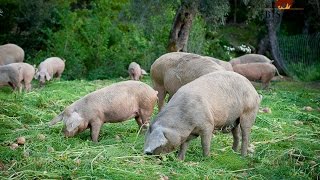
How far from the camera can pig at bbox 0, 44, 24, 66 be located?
66.2ft

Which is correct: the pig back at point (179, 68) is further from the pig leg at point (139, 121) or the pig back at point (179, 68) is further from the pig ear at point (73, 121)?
the pig ear at point (73, 121)

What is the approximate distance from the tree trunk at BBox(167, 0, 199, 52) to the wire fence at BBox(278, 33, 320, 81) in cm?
618

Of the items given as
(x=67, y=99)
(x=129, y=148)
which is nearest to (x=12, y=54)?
(x=67, y=99)

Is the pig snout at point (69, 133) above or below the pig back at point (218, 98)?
below

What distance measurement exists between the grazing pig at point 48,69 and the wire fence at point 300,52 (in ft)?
32.3

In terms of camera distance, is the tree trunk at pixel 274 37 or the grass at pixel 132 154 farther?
the tree trunk at pixel 274 37

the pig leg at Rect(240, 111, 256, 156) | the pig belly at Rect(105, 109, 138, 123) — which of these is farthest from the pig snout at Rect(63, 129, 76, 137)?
the pig leg at Rect(240, 111, 256, 156)

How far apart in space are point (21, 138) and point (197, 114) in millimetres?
2939

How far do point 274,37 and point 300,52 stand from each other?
1309mm

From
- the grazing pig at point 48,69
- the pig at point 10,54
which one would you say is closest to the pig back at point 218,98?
the grazing pig at point 48,69

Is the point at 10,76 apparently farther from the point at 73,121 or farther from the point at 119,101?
the point at 73,121

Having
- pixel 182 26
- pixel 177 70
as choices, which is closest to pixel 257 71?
pixel 182 26

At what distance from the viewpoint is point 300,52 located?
25.9 metres

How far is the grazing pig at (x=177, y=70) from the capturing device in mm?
10742
